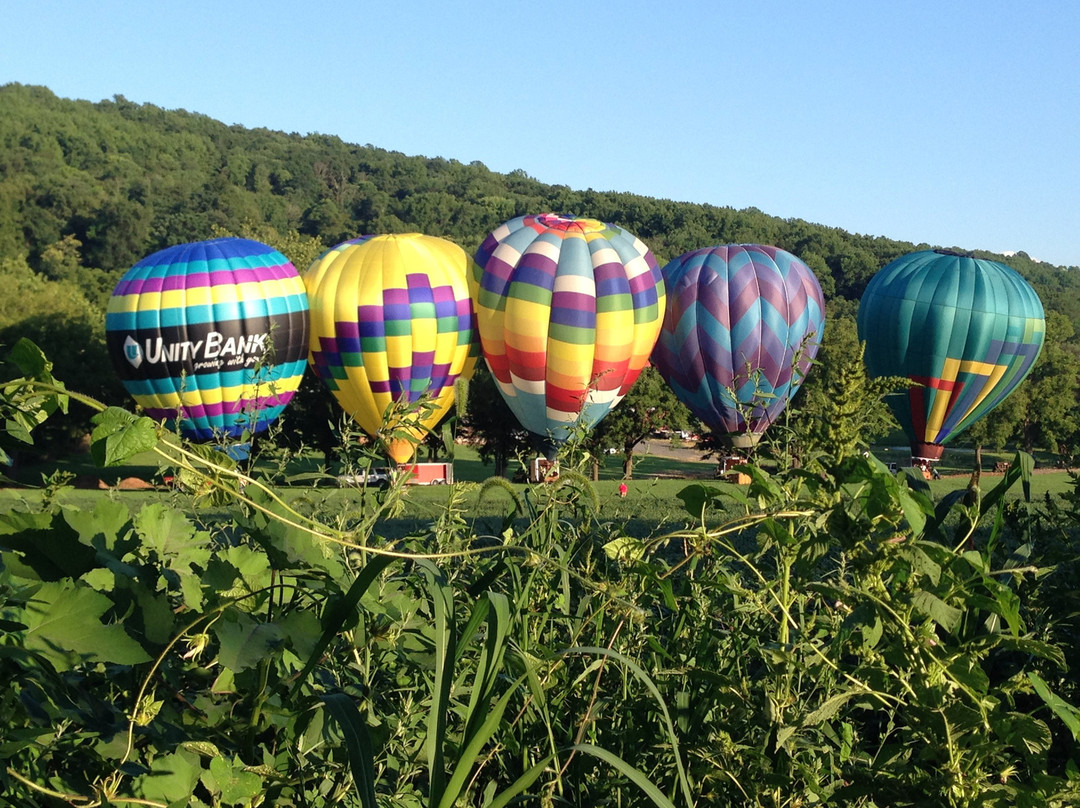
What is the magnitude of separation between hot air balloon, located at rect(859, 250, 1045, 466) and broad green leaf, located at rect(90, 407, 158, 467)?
26619mm

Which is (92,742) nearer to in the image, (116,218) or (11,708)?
(11,708)

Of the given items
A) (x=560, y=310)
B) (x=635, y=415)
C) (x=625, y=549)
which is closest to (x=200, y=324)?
(x=560, y=310)

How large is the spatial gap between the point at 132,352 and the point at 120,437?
2367cm

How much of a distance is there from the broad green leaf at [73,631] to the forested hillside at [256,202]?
47110 millimetres

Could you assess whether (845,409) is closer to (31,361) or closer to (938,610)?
(938,610)

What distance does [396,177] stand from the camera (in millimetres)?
107625

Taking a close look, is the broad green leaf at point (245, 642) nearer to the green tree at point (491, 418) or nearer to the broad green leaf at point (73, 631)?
the broad green leaf at point (73, 631)

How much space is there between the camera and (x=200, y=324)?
74.0 feet

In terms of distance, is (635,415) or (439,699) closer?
(439,699)

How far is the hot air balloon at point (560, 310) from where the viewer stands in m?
22.5

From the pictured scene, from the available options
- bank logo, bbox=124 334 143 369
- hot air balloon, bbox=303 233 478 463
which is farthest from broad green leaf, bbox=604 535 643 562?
bank logo, bbox=124 334 143 369

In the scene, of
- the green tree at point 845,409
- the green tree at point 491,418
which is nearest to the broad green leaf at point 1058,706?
the green tree at point 845,409

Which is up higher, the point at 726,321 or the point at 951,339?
the point at 726,321

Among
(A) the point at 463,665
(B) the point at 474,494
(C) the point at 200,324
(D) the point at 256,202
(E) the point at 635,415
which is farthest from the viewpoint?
(D) the point at 256,202
